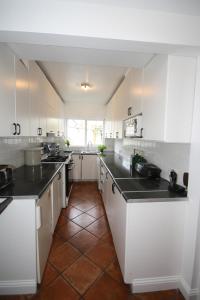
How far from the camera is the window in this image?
500 centimetres

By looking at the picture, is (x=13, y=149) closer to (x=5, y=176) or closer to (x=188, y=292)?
(x=5, y=176)

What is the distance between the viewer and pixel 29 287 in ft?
4.24

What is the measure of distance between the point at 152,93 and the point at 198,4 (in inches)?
25.0

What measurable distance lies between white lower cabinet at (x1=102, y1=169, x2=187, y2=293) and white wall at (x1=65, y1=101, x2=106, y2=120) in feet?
13.1

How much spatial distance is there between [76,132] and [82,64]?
3.36 meters

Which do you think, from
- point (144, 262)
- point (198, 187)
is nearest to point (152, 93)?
point (198, 187)

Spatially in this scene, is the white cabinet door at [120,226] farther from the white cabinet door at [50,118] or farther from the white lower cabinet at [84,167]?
the white lower cabinet at [84,167]

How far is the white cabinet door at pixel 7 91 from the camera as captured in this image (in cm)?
125

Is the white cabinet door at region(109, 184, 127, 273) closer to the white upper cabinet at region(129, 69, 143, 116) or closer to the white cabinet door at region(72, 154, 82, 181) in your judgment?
the white upper cabinet at region(129, 69, 143, 116)

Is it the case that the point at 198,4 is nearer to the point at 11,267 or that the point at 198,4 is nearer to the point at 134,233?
the point at 134,233

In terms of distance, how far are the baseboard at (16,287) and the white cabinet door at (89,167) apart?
3255 mm

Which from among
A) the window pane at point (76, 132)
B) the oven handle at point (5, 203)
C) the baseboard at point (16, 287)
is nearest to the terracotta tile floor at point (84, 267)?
the baseboard at point (16, 287)

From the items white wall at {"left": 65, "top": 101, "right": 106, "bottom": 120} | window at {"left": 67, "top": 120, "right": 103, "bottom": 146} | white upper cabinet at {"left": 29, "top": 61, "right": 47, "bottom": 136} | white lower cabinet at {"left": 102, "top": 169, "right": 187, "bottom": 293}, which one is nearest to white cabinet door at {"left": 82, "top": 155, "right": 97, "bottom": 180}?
window at {"left": 67, "top": 120, "right": 103, "bottom": 146}

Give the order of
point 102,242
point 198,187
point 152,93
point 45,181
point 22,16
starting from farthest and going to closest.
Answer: point 102,242 → point 45,181 → point 152,93 → point 198,187 → point 22,16
